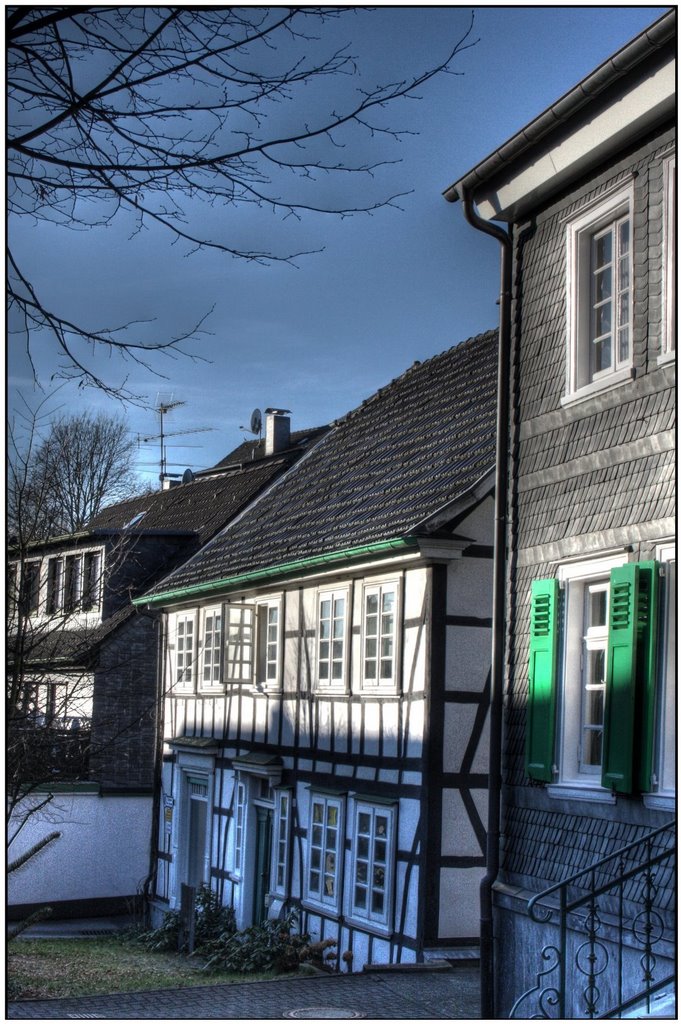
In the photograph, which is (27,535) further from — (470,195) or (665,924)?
(665,924)

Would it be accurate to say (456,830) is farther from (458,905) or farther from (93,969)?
(93,969)

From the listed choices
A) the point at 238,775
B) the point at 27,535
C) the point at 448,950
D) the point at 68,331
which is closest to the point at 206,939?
the point at 238,775

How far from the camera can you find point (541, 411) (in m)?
10.7

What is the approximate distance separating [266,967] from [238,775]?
4017 mm

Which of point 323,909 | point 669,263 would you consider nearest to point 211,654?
point 323,909

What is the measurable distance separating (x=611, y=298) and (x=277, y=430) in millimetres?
18329

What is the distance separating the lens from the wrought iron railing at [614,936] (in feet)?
Result: 26.6

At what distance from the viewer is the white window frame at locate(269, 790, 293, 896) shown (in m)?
17.5

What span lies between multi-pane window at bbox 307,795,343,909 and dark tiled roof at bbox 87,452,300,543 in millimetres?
9315

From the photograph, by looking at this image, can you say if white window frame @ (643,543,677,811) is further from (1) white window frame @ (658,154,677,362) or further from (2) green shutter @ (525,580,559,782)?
(2) green shutter @ (525,580,559,782)

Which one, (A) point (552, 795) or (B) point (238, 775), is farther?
(B) point (238, 775)

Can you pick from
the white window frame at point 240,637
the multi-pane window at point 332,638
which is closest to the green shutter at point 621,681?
the multi-pane window at point 332,638

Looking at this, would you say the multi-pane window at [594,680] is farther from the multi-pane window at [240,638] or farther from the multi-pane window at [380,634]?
the multi-pane window at [240,638]

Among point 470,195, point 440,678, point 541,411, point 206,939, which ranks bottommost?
point 206,939
